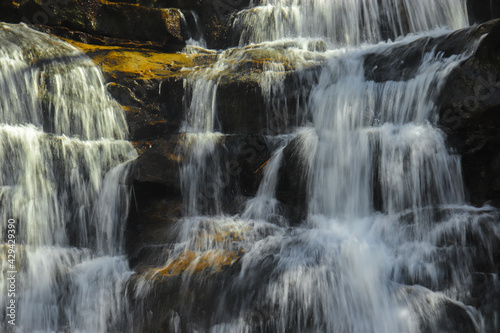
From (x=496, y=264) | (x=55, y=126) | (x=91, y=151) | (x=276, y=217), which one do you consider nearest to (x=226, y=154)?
(x=276, y=217)

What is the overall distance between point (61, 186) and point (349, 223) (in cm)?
410

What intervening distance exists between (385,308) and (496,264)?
1242 millimetres

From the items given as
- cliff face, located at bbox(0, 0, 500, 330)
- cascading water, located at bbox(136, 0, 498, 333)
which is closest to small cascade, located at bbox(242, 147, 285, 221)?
cascading water, located at bbox(136, 0, 498, 333)

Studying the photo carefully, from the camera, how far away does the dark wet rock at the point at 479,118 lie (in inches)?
203

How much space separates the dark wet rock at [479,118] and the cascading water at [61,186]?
4323mm

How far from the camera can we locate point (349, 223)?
18.8 feet

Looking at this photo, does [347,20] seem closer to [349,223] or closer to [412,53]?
[412,53]

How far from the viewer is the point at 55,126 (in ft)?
23.2

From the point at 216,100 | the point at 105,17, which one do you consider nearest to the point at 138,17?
the point at 105,17

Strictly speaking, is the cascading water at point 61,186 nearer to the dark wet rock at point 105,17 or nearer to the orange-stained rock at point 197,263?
the orange-stained rock at point 197,263

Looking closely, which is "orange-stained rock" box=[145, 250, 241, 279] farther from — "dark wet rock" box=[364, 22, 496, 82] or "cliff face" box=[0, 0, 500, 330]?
"dark wet rock" box=[364, 22, 496, 82]

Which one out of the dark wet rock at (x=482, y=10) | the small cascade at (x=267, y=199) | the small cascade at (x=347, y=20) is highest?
the small cascade at (x=347, y=20)

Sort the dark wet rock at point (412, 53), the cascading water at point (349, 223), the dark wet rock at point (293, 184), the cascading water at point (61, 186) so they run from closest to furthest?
the cascading water at point (349, 223) → the cascading water at point (61, 186) → the dark wet rock at point (412, 53) → the dark wet rock at point (293, 184)

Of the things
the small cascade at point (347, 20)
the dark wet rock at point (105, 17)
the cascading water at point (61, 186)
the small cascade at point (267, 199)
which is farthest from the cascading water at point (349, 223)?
the dark wet rock at point (105, 17)
